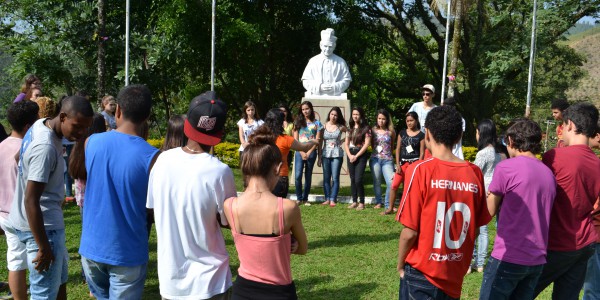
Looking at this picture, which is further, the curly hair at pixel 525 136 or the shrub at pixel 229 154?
the shrub at pixel 229 154

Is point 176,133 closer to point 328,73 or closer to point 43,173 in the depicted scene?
point 43,173

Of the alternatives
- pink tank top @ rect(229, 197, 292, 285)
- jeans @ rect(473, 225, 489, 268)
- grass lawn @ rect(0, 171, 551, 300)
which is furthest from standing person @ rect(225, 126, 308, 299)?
jeans @ rect(473, 225, 489, 268)

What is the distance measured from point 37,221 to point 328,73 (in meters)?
9.87

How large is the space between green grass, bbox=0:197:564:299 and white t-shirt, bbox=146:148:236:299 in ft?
8.11

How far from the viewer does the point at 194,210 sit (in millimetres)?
2980

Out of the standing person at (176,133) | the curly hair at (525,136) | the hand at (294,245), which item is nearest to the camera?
the hand at (294,245)

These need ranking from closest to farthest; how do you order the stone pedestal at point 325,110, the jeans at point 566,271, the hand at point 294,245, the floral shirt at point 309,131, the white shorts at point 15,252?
the hand at point 294,245
the jeans at point 566,271
the white shorts at point 15,252
the floral shirt at point 309,131
the stone pedestal at point 325,110

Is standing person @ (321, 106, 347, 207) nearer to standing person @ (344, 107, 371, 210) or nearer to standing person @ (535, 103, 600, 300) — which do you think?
standing person @ (344, 107, 371, 210)

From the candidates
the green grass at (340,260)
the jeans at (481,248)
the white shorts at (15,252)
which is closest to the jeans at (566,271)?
the green grass at (340,260)

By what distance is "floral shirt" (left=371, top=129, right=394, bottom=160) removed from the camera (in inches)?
379

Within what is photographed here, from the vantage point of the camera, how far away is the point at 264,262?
9.86 feet

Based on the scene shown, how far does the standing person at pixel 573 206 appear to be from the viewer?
12.6 ft

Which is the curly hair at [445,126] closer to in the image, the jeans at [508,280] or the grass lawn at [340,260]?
the jeans at [508,280]

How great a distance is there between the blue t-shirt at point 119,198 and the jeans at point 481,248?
4.05 m
